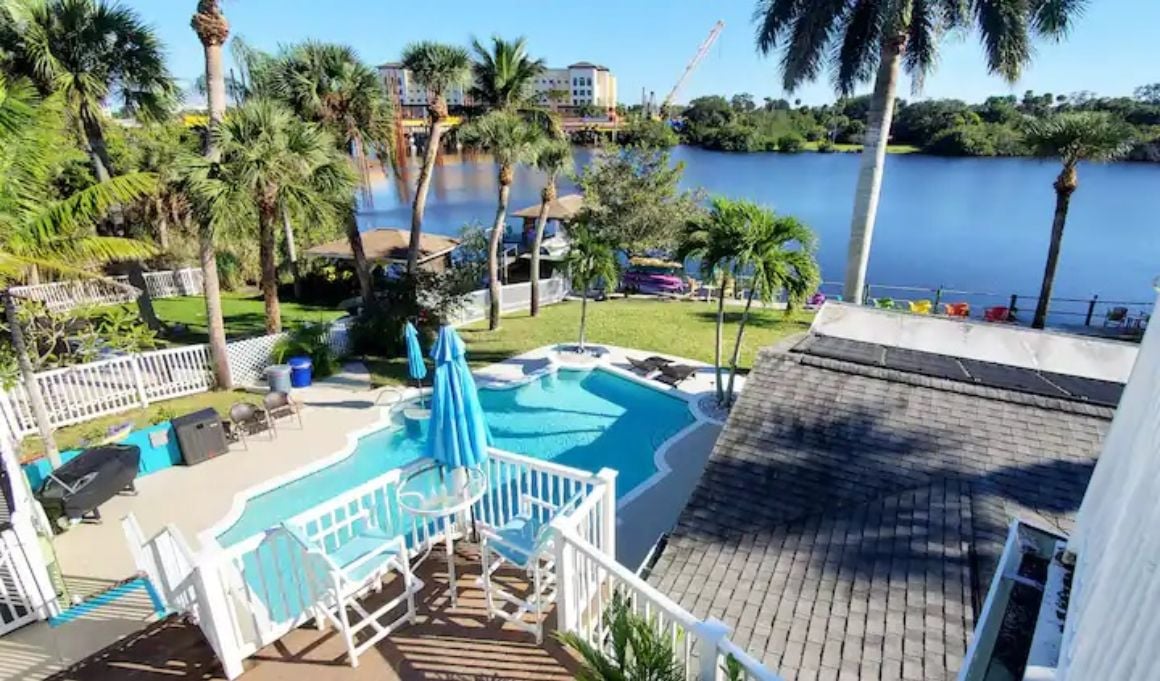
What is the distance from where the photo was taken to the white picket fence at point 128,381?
1156 cm

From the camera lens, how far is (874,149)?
13.6 meters

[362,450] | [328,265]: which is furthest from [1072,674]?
[328,265]

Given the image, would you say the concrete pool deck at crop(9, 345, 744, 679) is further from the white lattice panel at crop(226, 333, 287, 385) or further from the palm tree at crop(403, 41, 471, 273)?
the palm tree at crop(403, 41, 471, 273)

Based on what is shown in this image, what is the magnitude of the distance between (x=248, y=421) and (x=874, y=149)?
14.0 metres

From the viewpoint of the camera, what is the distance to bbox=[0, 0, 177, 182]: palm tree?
12.8 m

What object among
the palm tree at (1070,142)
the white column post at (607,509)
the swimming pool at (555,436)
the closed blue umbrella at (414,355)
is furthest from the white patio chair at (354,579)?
the palm tree at (1070,142)

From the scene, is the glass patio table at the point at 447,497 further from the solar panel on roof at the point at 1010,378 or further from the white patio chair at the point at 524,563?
the solar panel on roof at the point at 1010,378

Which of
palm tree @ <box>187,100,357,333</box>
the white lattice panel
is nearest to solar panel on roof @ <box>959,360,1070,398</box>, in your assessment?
palm tree @ <box>187,100,357,333</box>

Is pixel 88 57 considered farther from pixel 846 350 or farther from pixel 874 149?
pixel 874 149

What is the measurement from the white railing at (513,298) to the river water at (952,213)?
4.68m

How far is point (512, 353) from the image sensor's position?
17.4 meters

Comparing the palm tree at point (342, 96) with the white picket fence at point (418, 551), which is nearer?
the white picket fence at point (418, 551)

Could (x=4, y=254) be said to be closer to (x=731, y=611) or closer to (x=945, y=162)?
(x=731, y=611)

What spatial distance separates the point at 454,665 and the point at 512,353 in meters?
12.5
